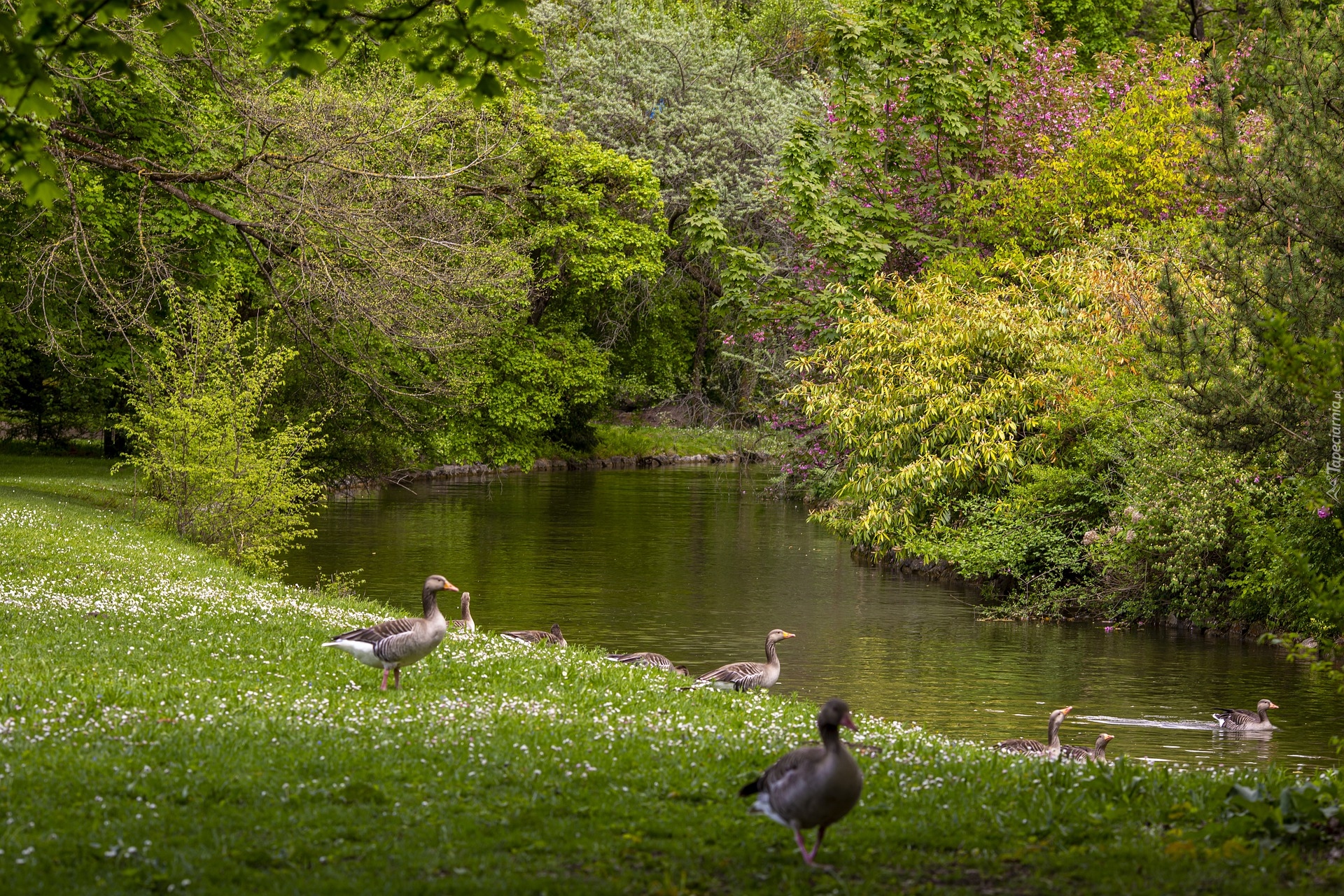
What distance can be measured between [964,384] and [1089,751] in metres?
Result: 16.1

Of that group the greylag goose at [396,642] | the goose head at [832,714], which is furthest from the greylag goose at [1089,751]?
the greylag goose at [396,642]

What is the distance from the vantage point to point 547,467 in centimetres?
6150

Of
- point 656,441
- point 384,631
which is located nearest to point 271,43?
point 384,631

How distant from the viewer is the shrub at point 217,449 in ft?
83.6

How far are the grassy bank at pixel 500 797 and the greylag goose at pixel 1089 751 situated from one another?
185 centimetres

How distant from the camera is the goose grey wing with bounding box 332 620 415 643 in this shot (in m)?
11.8

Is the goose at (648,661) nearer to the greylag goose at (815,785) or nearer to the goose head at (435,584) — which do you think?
the goose head at (435,584)

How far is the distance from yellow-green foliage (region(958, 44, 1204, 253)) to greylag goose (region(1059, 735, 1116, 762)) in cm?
2043

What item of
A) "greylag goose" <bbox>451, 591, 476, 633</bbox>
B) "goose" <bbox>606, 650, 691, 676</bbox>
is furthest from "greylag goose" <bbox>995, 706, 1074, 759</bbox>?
"greylag goose" <bbox>451, 591, 476, 633</bbox>

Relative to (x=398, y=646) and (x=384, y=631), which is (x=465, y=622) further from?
(x=398, y=646)

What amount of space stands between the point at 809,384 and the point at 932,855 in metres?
24.7

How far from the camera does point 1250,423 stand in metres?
17.9

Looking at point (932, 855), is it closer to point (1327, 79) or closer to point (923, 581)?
point (1327, 79)

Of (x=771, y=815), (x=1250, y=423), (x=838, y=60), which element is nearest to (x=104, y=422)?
(x=838, y=60)
